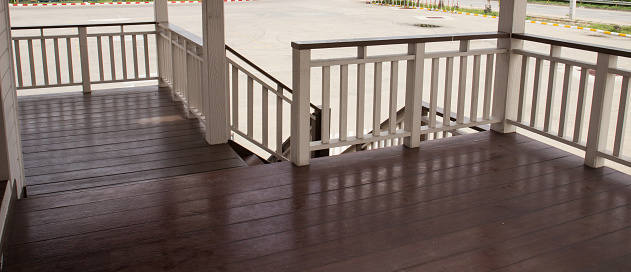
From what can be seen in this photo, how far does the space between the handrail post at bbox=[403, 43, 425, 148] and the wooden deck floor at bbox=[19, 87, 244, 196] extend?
1285 mm

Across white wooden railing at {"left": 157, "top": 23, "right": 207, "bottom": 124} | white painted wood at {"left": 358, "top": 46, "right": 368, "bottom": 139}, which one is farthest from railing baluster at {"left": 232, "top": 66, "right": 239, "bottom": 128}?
white painted wood at {"left": 358, "top": 46, "right": 368, "bottom": 139}

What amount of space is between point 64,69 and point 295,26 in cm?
936

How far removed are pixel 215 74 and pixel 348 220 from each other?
198 centimetres

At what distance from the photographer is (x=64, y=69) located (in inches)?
511

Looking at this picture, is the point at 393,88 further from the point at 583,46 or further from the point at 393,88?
the point at 583,46

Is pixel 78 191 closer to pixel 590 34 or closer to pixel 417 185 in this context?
pixel 417 185

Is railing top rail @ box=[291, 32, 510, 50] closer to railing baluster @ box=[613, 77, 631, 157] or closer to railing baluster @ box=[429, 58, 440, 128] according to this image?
railing baluster @ box=[429, 58, 440, 128]

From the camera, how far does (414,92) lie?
410 cm

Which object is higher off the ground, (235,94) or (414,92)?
(414,92)

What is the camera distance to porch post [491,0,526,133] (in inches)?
173

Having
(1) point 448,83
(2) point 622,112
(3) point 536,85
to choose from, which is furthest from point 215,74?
(2) point 622,112

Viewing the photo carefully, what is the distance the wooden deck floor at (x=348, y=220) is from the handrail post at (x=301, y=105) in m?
0.14

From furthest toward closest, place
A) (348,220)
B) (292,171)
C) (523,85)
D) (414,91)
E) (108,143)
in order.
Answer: (108,143)
(523,85)
(414,91)
(292,171)
(348,220)

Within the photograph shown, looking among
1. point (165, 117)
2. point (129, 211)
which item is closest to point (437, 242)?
point (129, 211)
